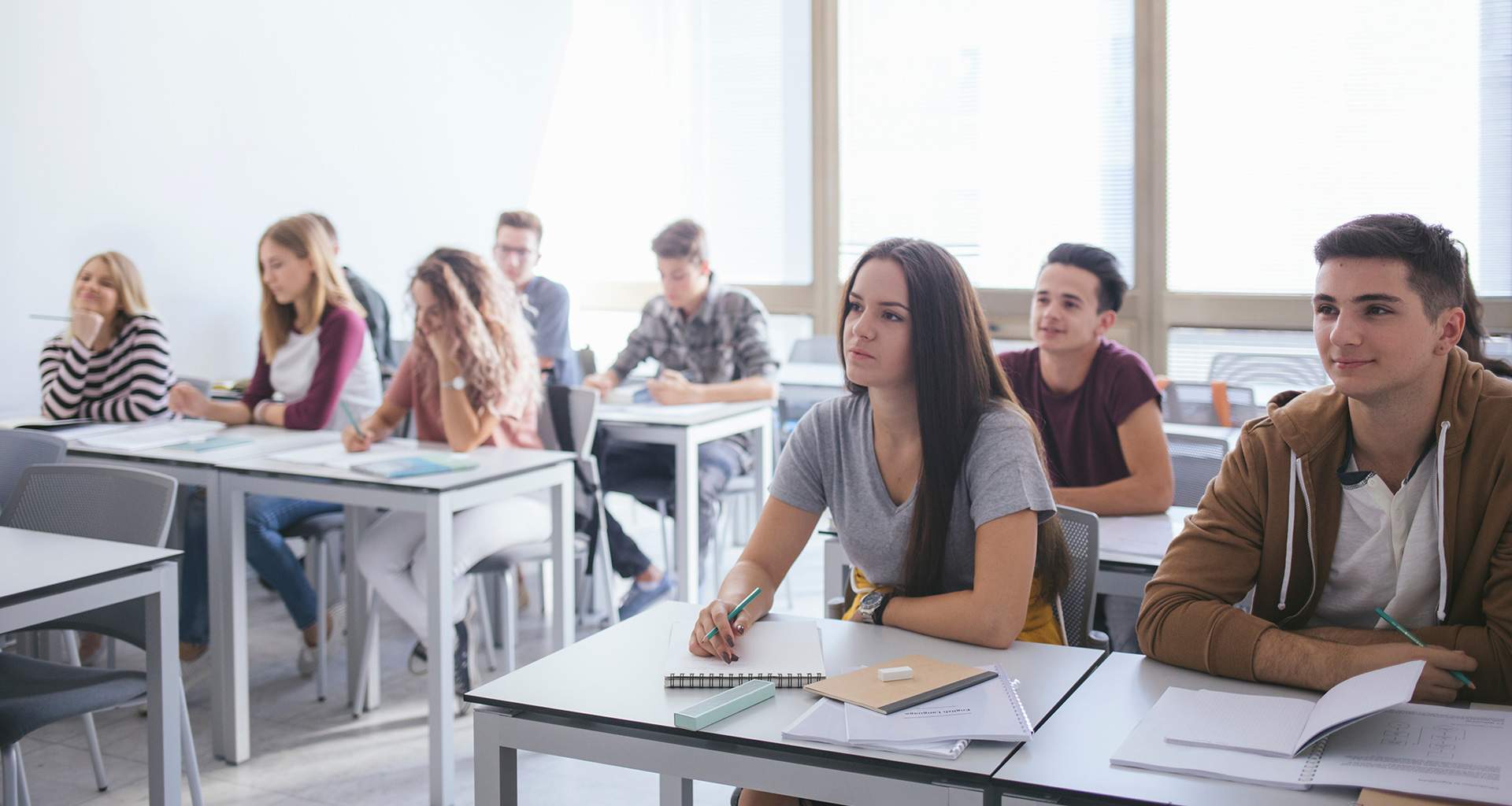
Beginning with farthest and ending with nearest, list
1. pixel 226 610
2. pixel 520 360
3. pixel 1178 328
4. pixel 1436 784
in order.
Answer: pixel 1178 328 → pixel 520 360 → pixel 226 610 → pixel 1436 784

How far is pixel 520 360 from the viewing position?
3639mm

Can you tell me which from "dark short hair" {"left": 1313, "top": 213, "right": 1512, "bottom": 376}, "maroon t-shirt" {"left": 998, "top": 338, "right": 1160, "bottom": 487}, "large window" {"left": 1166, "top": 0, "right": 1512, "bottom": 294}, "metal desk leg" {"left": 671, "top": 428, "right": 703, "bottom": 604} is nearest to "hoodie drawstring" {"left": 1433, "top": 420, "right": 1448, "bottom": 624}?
"dark short hair" {"left": 1313, "top": 213, "right": 1512, "bottom": 376}

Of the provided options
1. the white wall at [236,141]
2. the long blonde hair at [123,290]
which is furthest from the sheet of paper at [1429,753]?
the long blonde hair at [123,290]

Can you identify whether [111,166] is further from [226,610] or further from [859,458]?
[859,458]

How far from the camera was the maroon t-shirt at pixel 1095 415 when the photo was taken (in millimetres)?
2910

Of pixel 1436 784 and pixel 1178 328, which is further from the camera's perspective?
pixel 1178 328

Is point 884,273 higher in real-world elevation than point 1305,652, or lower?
higher

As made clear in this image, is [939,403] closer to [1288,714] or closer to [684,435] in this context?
[1288,714]

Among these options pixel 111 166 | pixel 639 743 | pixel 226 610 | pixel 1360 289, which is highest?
pixel 111 166

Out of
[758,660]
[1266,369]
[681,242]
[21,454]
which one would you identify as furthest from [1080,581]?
[1266,369]

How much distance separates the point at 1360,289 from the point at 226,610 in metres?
2.77

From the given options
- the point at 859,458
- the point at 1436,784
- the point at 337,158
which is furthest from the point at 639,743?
the point at 337,158

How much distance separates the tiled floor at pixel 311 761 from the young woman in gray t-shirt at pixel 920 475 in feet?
3.02

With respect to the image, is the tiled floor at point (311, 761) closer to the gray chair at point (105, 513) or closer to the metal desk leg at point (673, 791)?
the gray chair at point (105, 513)
